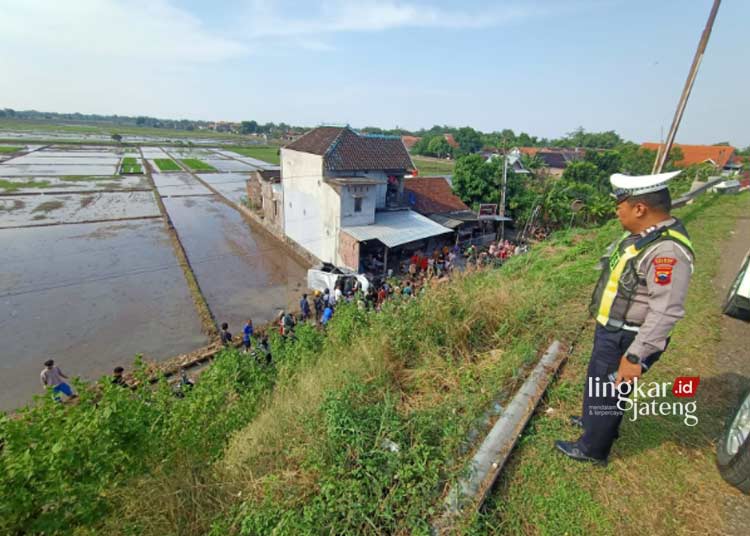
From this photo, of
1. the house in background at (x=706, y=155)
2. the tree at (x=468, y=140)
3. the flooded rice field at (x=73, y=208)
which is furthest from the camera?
the tree at (x=468, y=140)

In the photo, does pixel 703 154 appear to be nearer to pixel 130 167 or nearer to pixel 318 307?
pixel 318 307

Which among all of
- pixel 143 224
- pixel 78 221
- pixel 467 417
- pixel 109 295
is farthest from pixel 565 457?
pixel 78 221

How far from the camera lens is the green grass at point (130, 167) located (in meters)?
41.4

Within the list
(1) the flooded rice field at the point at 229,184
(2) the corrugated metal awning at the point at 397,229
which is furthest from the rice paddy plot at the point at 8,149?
(2) the corrugated metal awning at the point at 397,229

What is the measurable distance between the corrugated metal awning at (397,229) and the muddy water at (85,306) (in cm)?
732

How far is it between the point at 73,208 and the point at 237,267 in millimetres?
18732

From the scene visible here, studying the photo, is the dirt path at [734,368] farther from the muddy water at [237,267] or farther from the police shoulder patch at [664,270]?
the muddy water at [237,267]

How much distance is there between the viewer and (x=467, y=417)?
9.59 ft

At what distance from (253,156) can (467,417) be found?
7131cm

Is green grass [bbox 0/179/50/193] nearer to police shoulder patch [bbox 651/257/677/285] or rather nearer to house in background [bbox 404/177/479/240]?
house in background [bbox 404/177/479/240]

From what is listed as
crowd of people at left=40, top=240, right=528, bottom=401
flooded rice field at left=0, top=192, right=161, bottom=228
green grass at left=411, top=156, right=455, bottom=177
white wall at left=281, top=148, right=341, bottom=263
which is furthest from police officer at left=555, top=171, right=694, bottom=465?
green grass at left=411, top=156, right=455, bottom=177

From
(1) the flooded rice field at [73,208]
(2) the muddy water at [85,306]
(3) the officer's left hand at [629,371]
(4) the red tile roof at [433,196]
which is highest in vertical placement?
(3) the officer's left hand at [629,371]

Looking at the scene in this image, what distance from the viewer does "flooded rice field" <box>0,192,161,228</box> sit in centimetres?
2272

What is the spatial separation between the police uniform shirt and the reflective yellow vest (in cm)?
5
